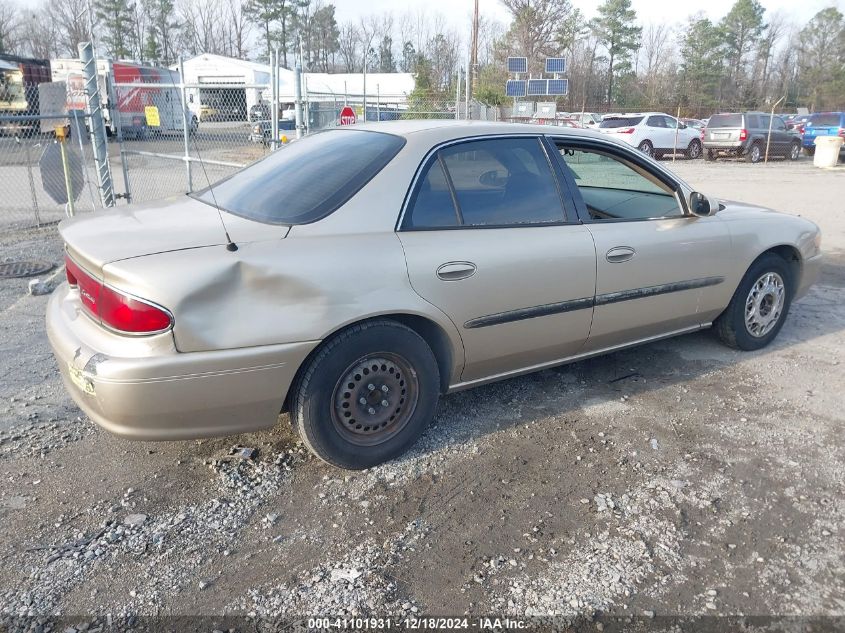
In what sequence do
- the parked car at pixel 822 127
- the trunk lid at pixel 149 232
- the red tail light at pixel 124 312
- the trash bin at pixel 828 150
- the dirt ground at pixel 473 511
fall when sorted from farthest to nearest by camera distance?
the parked car at pixel 822 127 < the trash bin at pixel 828 150 < the trunk lid at pixel 149 232 < the red tail light at pixel 124 312 < the dirt ground at pixel 473 511

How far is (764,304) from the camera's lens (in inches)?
194

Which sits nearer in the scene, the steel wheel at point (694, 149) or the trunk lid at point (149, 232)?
the trunk lid at point (149, 232)

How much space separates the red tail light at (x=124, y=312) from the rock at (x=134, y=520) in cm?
82

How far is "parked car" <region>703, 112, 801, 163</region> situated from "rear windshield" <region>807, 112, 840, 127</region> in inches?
80.0

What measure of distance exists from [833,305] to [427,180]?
15.3 ft

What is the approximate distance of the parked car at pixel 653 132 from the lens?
886 inches

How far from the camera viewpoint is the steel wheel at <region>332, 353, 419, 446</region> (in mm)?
3174

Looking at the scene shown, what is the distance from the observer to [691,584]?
2.58 metres

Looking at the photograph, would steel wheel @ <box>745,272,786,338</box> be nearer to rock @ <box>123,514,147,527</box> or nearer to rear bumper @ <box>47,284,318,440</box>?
rear bumper @ <box>47,284,318,440</box>

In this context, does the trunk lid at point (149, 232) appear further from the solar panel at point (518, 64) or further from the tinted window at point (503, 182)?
the solar panel at point (518, 64)

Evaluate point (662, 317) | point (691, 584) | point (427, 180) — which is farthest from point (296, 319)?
point (662, 317)

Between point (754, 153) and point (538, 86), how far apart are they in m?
8.03

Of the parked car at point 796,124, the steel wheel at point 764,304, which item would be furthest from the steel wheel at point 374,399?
the parked car at point 796,124

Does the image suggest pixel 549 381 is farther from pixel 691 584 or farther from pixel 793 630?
pixel 793 630
